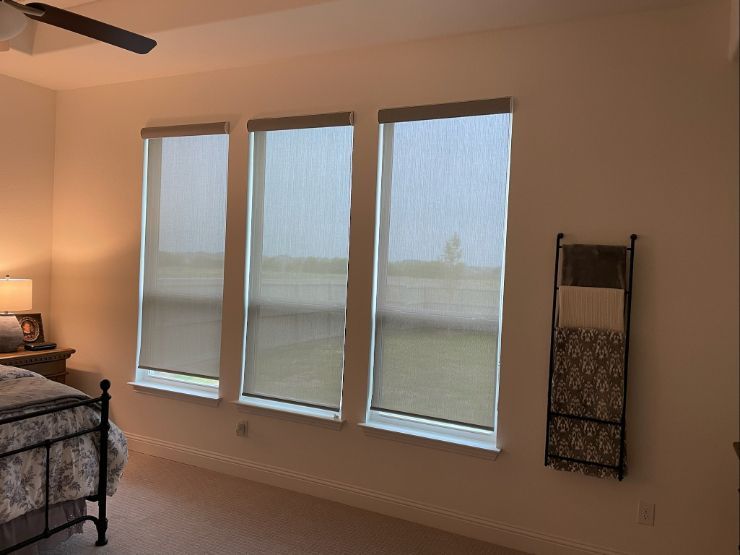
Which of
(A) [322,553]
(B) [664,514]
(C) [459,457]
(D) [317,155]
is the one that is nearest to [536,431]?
(C) [459,457]

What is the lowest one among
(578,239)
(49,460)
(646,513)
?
(646,513)

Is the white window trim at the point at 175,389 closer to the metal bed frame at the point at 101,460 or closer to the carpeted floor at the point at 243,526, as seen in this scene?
the carpeted floor at the point at 243,526

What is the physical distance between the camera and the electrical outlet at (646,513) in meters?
2.92

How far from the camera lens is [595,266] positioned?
2.98 metres

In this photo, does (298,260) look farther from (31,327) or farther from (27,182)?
(27,182)

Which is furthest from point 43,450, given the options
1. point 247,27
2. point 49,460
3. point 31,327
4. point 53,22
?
point 247,27

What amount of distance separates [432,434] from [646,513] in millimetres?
1147

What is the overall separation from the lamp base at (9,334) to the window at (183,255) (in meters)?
0.82

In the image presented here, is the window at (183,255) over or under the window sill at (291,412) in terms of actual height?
over

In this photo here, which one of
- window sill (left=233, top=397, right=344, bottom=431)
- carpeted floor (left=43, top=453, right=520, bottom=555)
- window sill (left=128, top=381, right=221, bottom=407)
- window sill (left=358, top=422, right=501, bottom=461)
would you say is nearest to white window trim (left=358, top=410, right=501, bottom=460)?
window sill (left=358, top=422, right=501, bottom=461)

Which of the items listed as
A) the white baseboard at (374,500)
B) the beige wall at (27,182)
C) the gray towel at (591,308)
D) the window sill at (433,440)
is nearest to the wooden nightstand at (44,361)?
the beige wall at (27,182)

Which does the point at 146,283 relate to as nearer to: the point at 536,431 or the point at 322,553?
the point at 322,553

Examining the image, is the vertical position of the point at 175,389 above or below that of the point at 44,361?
below

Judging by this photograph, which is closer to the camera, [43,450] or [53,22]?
[53,22]
